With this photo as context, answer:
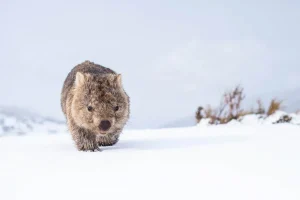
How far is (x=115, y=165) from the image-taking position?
416cm

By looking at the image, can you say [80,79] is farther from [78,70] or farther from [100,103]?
[78,70]

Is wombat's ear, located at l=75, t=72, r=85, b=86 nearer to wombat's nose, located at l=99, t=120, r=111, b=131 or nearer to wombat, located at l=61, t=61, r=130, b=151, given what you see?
wombat, located at l=61, t=61, r=130, b=151

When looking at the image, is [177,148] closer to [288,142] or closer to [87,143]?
[87,143]

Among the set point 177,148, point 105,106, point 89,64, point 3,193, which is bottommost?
point 3,193

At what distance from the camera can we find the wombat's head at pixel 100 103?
4977 mm

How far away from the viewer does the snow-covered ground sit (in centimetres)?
320

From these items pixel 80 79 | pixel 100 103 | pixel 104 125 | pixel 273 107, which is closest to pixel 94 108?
pixel 100 103

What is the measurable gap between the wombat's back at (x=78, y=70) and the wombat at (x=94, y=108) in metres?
0.39

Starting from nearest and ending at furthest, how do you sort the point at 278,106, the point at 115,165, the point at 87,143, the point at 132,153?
the point at 115,165
the point at 132,153
the point at 87,143
the point at 278,106

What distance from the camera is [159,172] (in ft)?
12.3

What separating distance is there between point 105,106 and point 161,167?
127 cm

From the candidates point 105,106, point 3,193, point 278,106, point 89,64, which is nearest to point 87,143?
point 105,106

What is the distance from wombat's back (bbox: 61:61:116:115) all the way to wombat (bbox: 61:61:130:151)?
390mm

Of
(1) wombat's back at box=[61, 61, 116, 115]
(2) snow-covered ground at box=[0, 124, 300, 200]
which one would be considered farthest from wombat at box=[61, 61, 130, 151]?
(1) wombat's back at box=[61, 61, 116, 115]
